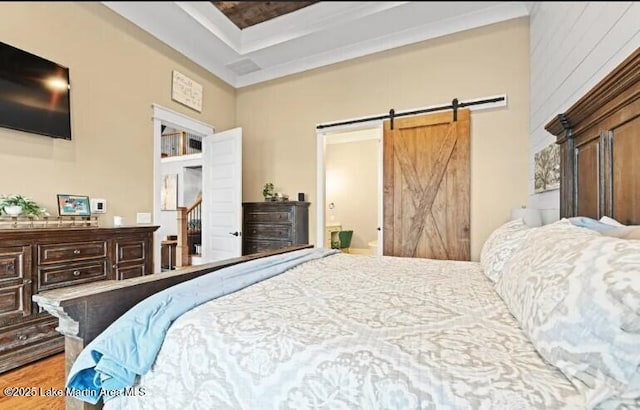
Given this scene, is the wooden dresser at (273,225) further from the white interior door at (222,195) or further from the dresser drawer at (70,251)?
the dresser drawer at (70,251)

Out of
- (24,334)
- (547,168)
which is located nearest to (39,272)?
(24,334)

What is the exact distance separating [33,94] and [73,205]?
2.83 ft

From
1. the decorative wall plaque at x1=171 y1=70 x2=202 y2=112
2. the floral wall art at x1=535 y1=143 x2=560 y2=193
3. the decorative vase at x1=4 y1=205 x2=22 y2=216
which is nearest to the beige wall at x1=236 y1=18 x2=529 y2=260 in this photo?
the floral wall art at x1=535 y1=143 x2=560 y2=193

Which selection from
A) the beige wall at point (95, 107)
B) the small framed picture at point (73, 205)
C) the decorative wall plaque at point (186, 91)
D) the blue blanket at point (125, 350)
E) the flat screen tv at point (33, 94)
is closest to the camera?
the blue blanket at point (125, 350)

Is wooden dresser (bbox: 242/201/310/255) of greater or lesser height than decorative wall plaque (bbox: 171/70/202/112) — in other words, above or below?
below

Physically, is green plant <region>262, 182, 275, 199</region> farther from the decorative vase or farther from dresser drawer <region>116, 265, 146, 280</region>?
the decorative vase

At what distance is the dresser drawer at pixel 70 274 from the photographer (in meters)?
2.09

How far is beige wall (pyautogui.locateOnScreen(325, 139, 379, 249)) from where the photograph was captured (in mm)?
6488

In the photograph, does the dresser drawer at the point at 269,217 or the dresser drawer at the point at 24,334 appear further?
the dresser drawer at the point at 269,217

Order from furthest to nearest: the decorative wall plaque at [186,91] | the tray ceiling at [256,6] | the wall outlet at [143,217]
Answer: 1. the decorative wall plaque at [186,91]
2. the wall outlet at [143,217]
3. the tray ceiling at [256,6]

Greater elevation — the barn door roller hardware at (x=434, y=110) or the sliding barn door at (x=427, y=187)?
the barn door roller hardware at (x=434, y=110)

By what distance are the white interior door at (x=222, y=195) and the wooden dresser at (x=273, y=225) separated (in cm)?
30

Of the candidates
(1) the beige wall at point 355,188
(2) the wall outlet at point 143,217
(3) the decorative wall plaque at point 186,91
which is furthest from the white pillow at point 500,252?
(1) the beige wall at point 355,188

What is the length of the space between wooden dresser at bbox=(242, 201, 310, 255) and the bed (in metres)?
2.41
